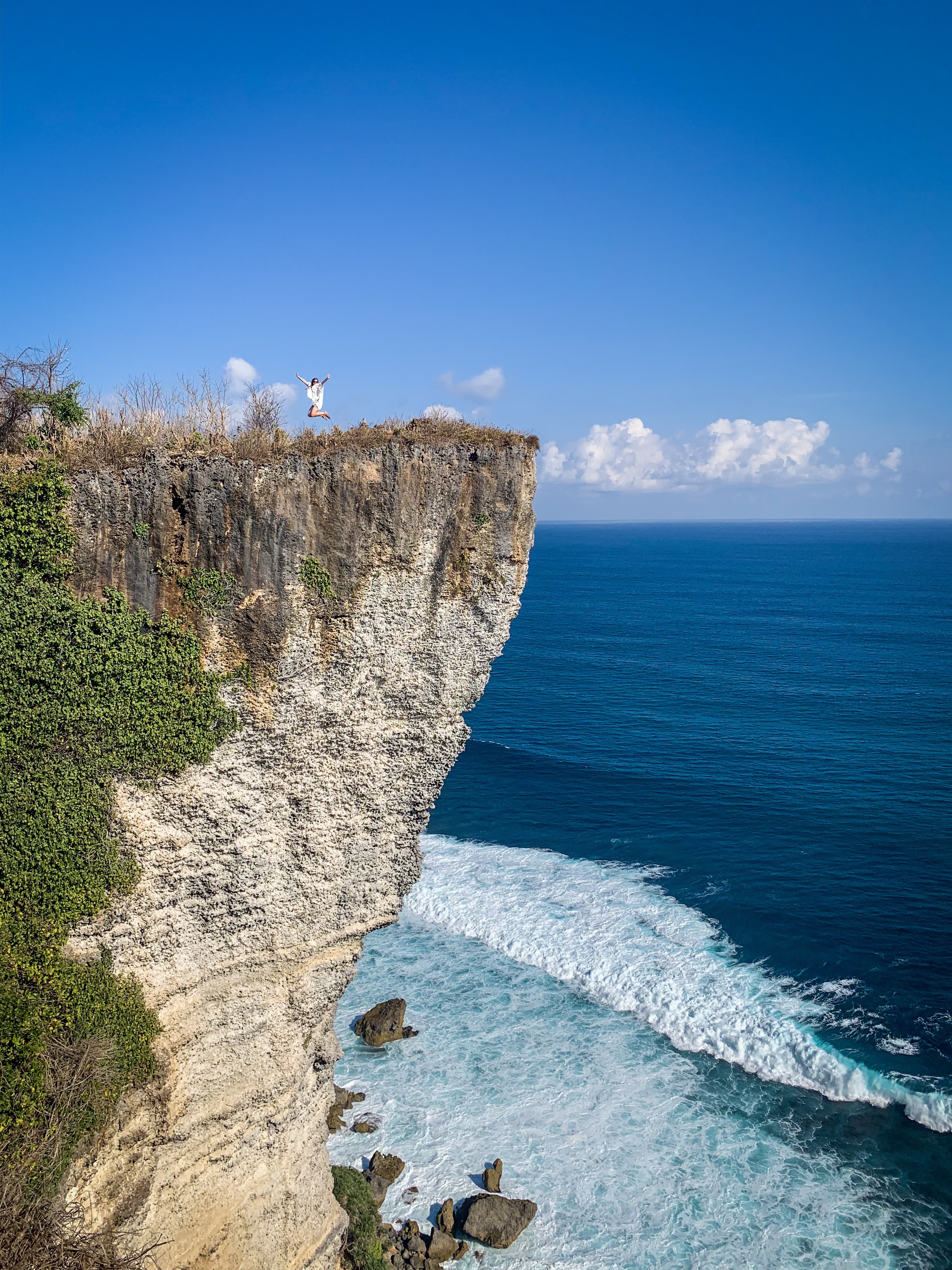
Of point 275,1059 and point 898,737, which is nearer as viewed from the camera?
point 275,1059

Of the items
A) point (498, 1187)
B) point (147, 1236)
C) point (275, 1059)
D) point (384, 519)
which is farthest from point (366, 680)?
point (498, 1187)

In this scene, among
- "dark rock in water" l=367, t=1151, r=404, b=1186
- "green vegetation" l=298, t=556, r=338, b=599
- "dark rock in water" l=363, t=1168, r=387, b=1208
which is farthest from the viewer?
"dark rock in water" l=367, t=1151, r=404, b=1186


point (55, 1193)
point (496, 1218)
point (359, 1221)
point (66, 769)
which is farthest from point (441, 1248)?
point (66, 769)

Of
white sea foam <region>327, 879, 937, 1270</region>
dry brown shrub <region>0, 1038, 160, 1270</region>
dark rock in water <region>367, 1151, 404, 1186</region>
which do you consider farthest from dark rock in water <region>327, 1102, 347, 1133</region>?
dry brown shrub <region>0, 1038, 160, 1270</region>

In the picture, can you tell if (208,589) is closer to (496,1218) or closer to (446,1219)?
(446,1219)

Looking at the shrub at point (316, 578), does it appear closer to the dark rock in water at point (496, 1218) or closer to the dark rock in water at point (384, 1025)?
the dark rock in water at point (496, 1218)

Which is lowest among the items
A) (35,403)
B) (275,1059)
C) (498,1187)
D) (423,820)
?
(498,1187)

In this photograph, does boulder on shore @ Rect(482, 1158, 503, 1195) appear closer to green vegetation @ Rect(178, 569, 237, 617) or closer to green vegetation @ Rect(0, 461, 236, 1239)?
green vegetation @ Rect(0, 461, 236, 1239)

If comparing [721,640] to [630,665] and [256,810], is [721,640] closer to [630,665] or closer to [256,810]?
[630,665]

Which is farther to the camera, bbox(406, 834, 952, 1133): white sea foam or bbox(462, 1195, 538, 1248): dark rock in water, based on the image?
bbox(406, 834, 952, 1133): white sea foam
